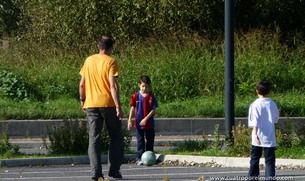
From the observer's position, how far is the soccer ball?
13930mm

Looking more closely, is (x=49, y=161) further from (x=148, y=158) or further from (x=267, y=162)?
(x=267, y=162)

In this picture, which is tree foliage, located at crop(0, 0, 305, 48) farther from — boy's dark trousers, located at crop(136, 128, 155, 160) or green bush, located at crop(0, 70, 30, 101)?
boy's dark trousers, located at crop(136, 128, 155, 160)

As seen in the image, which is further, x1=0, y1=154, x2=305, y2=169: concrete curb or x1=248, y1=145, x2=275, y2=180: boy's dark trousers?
x1=0, y1=154, x2=305, y2=169: concrete curb

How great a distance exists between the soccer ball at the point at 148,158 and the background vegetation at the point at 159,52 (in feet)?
22.5

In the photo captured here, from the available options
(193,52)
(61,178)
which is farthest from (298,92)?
(61,178)

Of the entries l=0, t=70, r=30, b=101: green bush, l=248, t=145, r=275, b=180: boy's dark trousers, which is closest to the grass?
l=0, t=70, r=30, b=101: green bush

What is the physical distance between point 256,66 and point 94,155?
13.7 meters

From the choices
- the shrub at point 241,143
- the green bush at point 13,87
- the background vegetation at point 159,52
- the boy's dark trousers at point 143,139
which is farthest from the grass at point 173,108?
the shrub at point 241,143

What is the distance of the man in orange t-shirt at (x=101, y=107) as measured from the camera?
11.6 m

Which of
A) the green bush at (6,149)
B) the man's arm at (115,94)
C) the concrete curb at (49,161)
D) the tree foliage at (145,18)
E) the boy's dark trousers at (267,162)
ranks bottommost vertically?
the concrete curb at (49,161)

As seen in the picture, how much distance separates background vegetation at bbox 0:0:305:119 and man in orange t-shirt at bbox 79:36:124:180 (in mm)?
9104

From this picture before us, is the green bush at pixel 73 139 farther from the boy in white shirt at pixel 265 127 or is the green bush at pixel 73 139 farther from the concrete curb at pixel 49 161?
the boy in white shirt at pixel 265 127

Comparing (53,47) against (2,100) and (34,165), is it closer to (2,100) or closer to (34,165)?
(2,100)

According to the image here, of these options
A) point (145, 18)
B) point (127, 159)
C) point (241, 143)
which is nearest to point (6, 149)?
point (127, 159)
